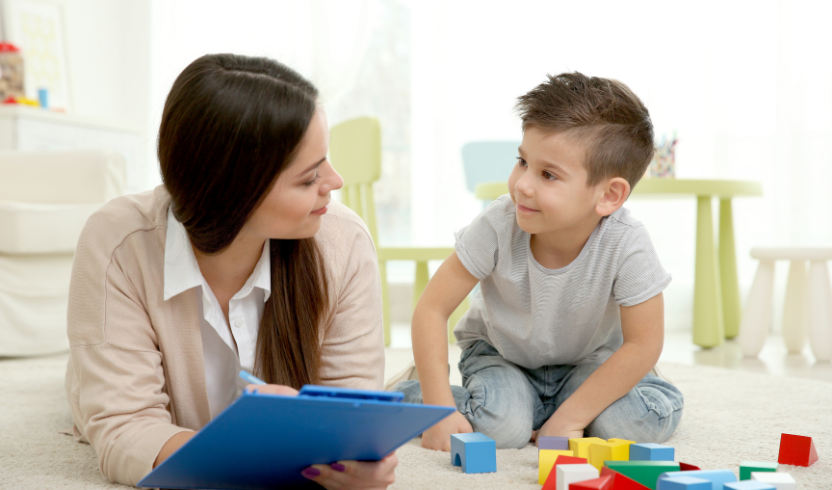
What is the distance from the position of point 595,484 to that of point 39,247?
1.90m

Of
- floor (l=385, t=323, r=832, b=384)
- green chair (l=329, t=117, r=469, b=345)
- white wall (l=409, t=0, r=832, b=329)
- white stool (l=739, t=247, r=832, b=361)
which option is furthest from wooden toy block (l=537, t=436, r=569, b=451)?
white wall (l=409, t=0, r=832, b=329)

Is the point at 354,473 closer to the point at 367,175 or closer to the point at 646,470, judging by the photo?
the point at 646,470

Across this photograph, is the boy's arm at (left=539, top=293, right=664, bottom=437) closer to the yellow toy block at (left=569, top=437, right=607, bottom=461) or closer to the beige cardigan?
the yellow toy block at (left=569, top=437, right=607, bottom=461)

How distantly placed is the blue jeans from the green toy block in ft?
1.00

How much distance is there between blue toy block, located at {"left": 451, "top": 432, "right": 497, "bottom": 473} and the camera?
925 millimetres

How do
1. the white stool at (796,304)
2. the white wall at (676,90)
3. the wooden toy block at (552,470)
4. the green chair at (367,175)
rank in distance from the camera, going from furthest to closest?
the white wall at (676,90) → the green chair at (367,175) → the white stool at (796,304) → the wooden toy block at (552,470)

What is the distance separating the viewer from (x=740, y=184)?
2.20m

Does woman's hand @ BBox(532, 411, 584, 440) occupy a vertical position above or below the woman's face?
below

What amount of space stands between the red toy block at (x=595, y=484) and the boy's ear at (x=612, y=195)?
1.48ft

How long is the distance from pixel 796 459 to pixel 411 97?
266 centimetres

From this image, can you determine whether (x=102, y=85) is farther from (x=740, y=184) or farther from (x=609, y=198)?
(x=609, y=198)

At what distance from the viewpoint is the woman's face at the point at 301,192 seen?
2.77 ft

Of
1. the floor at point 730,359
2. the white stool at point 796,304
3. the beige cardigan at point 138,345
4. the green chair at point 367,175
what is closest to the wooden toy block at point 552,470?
the beige cardigan at point 138,345

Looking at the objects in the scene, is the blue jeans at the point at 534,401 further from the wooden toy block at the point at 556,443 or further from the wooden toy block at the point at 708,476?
the wooden toy block at the point at 708,476
